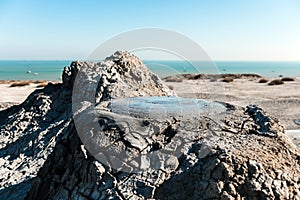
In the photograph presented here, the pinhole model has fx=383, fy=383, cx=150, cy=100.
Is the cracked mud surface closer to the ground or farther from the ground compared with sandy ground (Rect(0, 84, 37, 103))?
farther from the ground

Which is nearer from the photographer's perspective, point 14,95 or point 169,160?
point 169,160

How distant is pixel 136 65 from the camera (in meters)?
6.89

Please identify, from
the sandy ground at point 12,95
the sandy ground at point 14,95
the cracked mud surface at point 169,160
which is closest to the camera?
the cracked mud surface at point 169,160

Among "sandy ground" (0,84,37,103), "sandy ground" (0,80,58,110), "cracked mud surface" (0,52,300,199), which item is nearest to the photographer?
"cracked mud surface" (0,52,300,199)

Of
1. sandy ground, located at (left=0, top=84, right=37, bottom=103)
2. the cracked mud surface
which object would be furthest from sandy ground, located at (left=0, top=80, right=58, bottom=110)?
the cracked mud surface

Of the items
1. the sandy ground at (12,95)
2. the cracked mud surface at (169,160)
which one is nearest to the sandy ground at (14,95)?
the sandy ground at (12,95)

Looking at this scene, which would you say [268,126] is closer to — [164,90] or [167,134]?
[167,134]

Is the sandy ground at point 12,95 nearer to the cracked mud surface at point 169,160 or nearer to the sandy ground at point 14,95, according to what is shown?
the sandy ground at point 14,95

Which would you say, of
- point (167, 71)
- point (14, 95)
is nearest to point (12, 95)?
point (14, 95)

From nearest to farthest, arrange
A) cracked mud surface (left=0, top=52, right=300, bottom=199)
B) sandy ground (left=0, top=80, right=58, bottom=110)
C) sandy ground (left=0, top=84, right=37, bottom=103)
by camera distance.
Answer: cracked mud surface (left=0, top=52, right=300, bottom=199) < sandy ground (left=0, top=80, right=58, bottom=110) < sandy ground (left=0, top=84, right=37, bottom=103)

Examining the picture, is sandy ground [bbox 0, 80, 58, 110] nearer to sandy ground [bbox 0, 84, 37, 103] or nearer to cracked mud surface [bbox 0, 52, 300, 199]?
sandy ground [bbox 0, 84, 37, 103]

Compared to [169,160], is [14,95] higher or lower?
lower

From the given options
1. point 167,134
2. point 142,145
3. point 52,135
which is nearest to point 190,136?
point 167,134

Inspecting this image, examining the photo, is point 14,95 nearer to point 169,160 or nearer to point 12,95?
point 12,95
